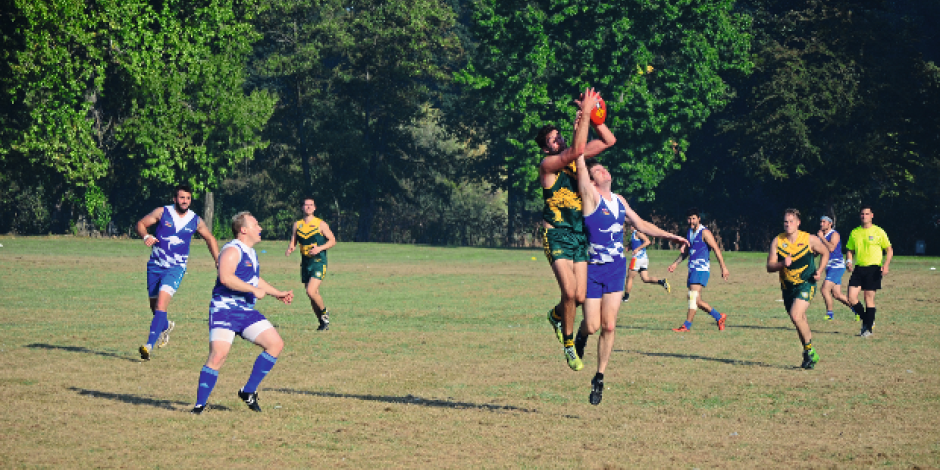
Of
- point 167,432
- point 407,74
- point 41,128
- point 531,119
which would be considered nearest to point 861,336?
point 167,432

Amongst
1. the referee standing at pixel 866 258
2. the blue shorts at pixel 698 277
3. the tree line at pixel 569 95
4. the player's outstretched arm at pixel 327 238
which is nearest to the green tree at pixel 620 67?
the tree line at pixel 569 95

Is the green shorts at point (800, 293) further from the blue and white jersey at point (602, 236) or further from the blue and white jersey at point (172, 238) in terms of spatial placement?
the blue and white jersey at point (172, 238)

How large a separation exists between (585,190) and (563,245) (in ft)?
1.92

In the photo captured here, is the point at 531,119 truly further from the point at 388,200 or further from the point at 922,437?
the point at 922,437

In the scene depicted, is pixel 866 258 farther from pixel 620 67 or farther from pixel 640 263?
pixel 620 67

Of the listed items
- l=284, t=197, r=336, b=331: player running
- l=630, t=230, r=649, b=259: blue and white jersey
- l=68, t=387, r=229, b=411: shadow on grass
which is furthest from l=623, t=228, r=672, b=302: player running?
l=68, t=387, r=229, b=411: shadow on grass

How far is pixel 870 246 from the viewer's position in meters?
19.1

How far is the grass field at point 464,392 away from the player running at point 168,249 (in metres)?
0.76

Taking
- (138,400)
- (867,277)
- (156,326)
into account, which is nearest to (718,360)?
(867,277)

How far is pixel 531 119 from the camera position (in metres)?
54.0

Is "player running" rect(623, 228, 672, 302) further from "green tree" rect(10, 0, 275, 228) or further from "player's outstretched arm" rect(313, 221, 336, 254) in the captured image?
"green tree" rect(10, 0, 275, 228)

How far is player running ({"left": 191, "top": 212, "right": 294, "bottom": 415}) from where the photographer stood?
10125 mm

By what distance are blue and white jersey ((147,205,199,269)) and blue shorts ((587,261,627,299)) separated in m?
6.16

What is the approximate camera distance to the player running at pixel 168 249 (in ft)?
46.7
